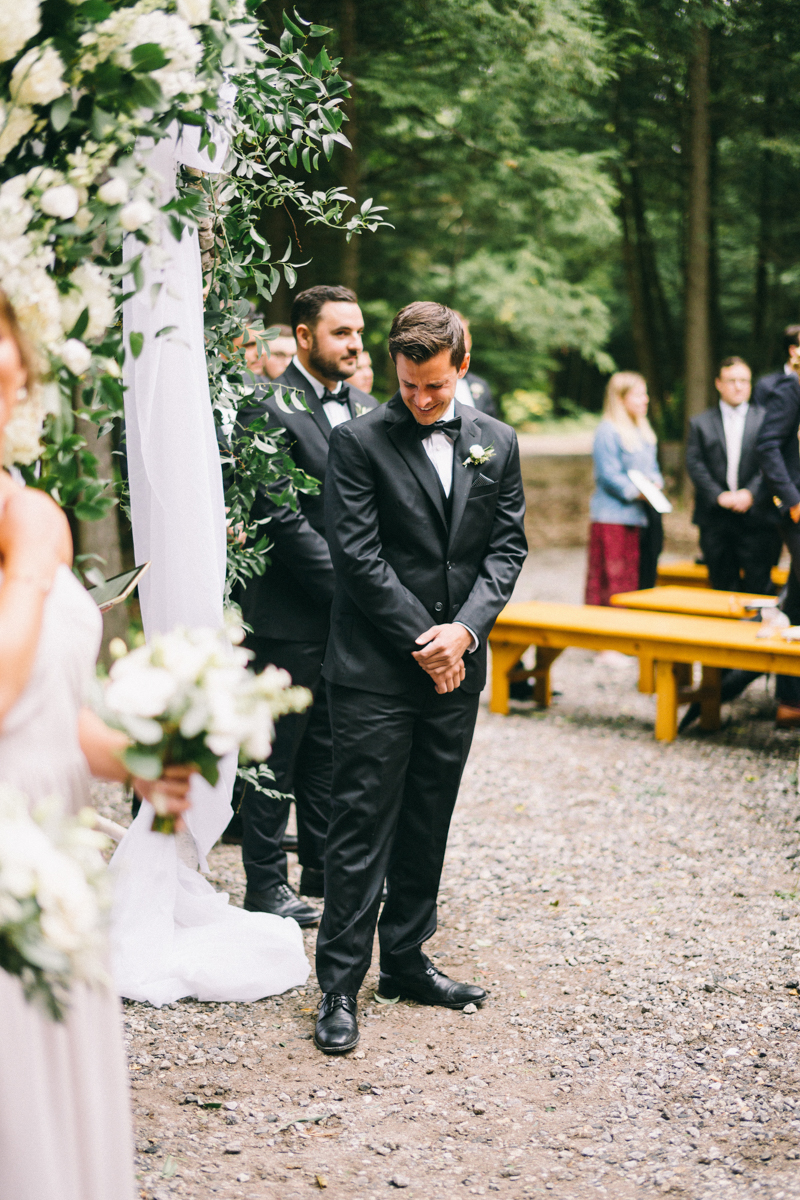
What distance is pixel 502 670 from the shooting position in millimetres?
7742

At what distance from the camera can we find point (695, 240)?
13.9 m

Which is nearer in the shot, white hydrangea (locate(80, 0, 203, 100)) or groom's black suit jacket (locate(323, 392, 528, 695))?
white hydrangea (locate(80, 0, 203, 100))

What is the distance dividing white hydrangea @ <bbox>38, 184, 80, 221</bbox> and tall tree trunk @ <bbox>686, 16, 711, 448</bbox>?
11.6 m

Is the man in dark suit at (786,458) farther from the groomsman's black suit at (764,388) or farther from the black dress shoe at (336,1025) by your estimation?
the black dress shoe at (336,1025)

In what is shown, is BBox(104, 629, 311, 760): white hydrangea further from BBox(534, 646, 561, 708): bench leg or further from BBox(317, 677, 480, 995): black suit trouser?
BBox(534, 646, 561, 708): bench leg

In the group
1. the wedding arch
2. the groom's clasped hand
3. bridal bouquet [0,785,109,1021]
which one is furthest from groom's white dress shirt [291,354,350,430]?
bridal bouquet [0,785,109,1021]

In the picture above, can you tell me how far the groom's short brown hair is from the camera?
3.24 meters

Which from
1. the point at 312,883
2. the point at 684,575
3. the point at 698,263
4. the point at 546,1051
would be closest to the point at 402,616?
the point at 546,1051

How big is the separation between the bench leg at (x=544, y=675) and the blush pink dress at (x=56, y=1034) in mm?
5908

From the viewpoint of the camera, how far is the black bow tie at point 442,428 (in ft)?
11.4

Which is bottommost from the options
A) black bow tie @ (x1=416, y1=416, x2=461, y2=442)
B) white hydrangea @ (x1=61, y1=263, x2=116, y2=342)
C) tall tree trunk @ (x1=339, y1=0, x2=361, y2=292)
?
black bow tie @ (x1=416, y1=416, x2=461, y2=442)

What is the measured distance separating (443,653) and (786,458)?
4564 mm

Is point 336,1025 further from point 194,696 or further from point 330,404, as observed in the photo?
point 330,404

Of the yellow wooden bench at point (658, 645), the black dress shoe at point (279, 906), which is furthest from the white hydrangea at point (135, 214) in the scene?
the yellow wooden bench at point (658, 645)
